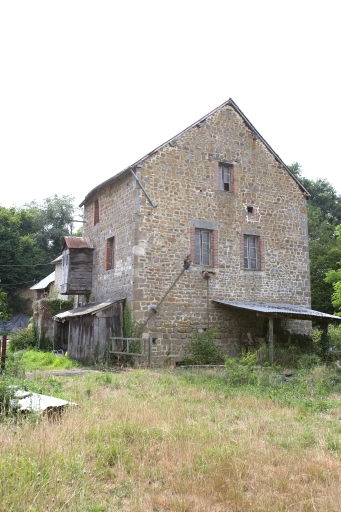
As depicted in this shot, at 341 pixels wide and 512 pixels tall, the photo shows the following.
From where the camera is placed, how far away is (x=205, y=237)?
58.2 feet

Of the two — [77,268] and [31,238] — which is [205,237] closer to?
[77,268]

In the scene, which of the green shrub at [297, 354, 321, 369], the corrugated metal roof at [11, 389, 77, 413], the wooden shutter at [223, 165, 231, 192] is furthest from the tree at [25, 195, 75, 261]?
the corrugated metal roof at [11, 389, 77, 413]

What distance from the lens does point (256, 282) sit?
18422mm

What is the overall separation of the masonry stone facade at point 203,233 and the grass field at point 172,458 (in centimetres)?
766

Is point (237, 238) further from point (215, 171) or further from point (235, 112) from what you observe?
point (235, 112)

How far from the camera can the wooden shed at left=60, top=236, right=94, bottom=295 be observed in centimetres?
1939

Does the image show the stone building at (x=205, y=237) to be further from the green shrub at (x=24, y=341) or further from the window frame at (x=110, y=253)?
the green shrub at (x=24, y=341)

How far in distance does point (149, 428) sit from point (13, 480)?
91.9 inches

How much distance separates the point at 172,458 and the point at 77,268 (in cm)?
1450

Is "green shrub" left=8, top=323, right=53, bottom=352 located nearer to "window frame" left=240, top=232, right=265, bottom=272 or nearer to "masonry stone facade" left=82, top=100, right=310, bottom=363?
"masonry stone facade" left=82, top=100, right=310, bottom=363

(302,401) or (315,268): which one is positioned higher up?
(315,268)

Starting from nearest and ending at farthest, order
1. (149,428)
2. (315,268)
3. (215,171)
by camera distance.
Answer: (149,428), (215,171), (315,268)

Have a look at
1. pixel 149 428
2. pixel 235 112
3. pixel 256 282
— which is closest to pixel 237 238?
pixel 256 282

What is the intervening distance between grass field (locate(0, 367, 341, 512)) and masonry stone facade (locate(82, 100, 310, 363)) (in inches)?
301
